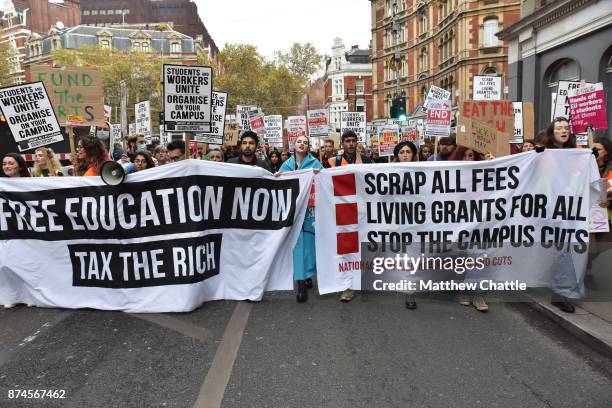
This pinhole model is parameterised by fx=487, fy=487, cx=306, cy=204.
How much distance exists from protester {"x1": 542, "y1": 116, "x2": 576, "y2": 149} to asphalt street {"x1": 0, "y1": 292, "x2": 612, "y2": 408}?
1911mm

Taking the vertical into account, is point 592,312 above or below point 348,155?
below

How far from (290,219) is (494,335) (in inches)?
92.4

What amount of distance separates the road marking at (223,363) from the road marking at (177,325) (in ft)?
0.74

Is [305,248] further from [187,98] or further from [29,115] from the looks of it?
[29,115]

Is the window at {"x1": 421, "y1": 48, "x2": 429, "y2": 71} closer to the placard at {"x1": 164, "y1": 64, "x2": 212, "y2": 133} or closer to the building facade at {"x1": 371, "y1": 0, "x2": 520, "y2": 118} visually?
the building facade at {"x1": 371, "y1": 0, "x2": 520, "y2": 118}

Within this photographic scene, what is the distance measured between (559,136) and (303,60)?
245 ft

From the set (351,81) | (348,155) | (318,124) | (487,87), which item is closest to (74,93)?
(348,155)

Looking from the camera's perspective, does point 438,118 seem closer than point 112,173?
No

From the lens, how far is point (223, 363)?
3.81 metres

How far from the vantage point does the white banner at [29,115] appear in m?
6.43

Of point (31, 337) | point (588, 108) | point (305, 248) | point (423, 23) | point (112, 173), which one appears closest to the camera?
point (31, 337)

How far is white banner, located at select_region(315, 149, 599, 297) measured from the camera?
5.00 meters

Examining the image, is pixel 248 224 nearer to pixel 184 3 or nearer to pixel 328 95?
pixel 328 95

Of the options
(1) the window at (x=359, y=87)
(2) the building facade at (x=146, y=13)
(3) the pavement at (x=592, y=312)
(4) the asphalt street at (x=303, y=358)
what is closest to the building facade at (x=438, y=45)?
(1) the window at (x=359, y=87)
